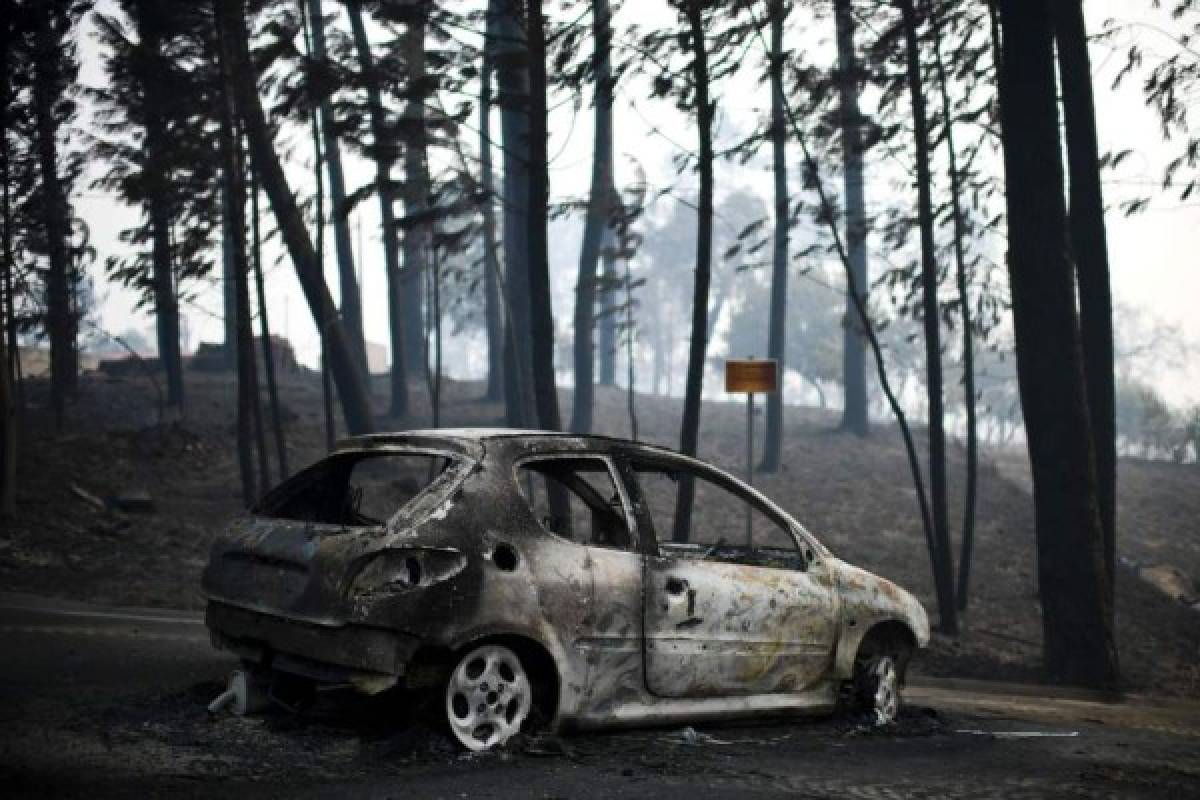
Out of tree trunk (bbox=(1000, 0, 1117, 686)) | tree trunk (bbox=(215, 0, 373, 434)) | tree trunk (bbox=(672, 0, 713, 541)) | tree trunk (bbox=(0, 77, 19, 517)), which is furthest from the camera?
tree trunk (bbox=(215, 0, 373, 434))

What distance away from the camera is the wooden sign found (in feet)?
45.8

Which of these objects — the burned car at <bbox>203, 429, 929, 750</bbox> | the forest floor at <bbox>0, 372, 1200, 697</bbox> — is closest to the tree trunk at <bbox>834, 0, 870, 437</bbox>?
the forest floor at <bbox>0, 372, 1200, 697</bbox>

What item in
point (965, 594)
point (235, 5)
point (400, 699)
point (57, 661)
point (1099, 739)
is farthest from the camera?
point (235, 5)

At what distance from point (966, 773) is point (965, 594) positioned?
40.7 ft

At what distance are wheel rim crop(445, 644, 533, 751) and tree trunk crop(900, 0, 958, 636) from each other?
1186cm

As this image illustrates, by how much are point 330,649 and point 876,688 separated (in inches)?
147

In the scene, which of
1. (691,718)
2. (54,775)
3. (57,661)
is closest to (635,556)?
(691,718)

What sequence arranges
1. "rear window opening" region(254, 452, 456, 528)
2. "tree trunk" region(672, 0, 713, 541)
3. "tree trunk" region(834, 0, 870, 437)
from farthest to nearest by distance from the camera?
"tree trunk" region(834, 0, 870, 437) < "tree trunk" region(672, 0, 713, 541) < "rear window opening" region(254, 452, 456, 528)

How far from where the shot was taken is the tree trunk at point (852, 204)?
1803 cm

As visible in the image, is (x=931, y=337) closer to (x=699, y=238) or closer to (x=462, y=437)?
(x=699, y=238)

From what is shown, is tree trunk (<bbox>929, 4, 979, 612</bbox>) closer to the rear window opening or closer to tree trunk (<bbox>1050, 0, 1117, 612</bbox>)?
tree trunk (<bbox>1050, 0, 1117, 612</bbox>)

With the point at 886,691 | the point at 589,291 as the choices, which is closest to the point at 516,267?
the point at 589,291

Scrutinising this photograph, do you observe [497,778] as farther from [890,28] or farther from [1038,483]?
[890,28]

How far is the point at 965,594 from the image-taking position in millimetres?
18422
